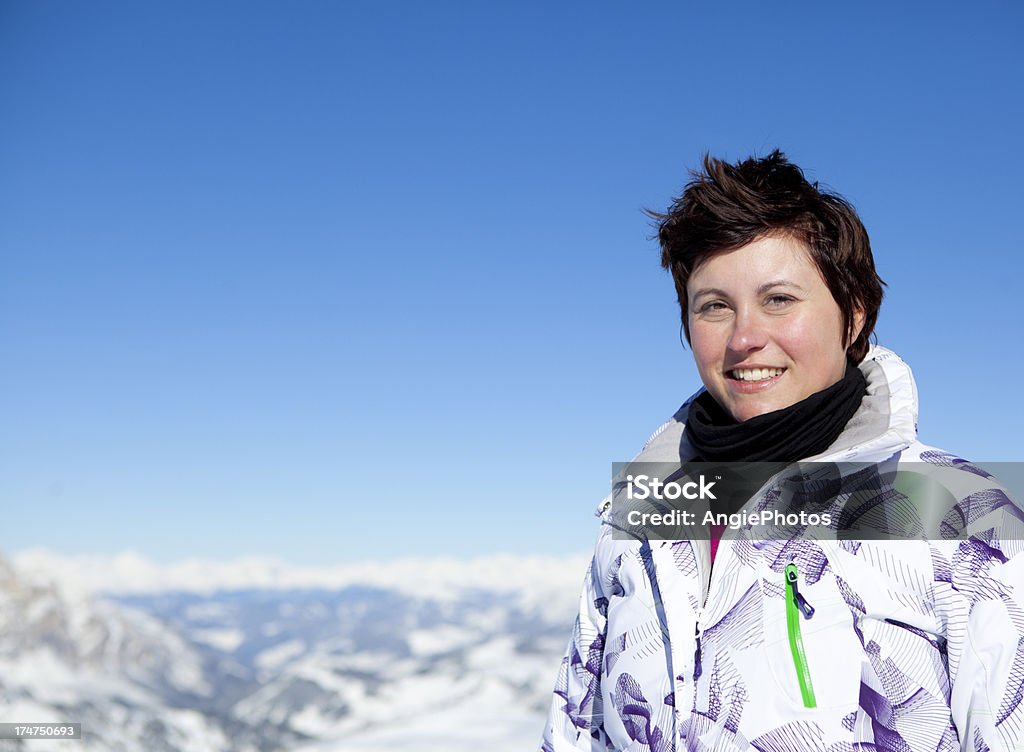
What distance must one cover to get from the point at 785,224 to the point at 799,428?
0.73 meters

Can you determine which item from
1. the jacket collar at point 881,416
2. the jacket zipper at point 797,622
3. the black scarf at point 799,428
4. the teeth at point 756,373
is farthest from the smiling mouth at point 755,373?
the jacket zipper at point 797,622

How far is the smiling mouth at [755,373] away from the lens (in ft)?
Answer: 9.93

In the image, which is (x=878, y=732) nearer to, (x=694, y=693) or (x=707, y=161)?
(x=694, y=693)

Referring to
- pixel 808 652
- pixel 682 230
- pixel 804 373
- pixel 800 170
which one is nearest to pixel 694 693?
pixel 808 652

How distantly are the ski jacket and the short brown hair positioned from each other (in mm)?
258

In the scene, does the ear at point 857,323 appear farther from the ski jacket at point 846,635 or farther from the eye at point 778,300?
the eye at point 778,300

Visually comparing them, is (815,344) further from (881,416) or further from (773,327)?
(881,416)

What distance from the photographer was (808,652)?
2.62 meters

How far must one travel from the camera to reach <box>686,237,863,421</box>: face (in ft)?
9.78

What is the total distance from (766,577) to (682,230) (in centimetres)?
132

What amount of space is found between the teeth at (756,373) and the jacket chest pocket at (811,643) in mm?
674

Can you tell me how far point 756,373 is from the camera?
120 inches

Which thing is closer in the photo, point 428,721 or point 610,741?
point 610,741

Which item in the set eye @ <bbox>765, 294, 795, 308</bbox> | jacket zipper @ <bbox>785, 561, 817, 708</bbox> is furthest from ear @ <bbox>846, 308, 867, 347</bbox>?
jacket zipper @ <bbox>785, 561, 817, 708</bbox>
